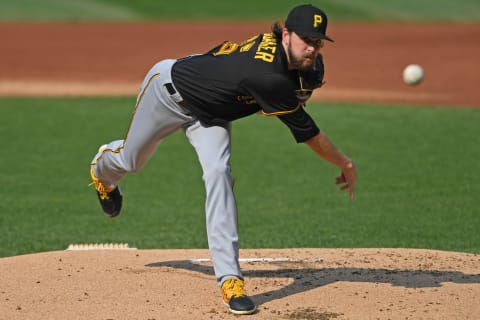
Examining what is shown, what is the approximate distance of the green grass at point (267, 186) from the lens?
8484 mm

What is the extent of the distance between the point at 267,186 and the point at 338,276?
3.99m

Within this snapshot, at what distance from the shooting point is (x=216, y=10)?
32906 millimetres

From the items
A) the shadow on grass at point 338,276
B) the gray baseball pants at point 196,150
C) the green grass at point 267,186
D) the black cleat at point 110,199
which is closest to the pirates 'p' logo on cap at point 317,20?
the gray baseball pants at point 196,150

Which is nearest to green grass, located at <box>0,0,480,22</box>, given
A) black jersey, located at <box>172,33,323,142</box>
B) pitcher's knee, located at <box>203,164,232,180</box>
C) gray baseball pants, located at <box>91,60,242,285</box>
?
gray baseball pants, located at <box>91,60,242,285</box>

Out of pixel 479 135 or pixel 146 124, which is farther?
pixel 479 135

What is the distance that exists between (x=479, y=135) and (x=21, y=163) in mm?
6250

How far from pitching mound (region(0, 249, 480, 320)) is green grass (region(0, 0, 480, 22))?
79.1 feet

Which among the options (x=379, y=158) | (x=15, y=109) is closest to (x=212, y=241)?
(x=379, y=158)

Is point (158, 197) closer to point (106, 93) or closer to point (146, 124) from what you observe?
Answer: point (146, 124)

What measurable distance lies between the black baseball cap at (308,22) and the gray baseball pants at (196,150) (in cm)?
87

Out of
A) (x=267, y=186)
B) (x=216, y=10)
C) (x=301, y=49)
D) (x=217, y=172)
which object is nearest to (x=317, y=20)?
(x=301, y=49)

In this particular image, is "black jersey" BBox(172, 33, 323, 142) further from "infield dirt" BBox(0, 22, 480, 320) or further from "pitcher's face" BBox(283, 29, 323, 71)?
"infield dirt" BBox(0, 22, 480, 320)

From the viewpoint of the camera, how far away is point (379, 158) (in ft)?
37.9

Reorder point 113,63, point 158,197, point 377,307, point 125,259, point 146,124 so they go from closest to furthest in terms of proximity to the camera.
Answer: point 377,307 < point 146,124 < point 125,259 < point 158,197 < point 113,63
